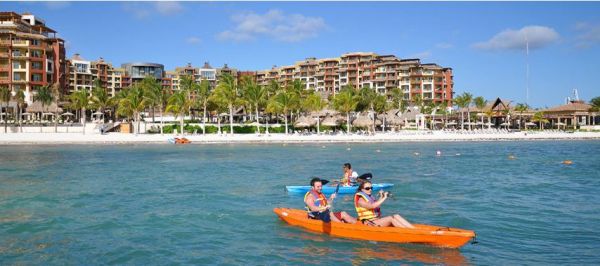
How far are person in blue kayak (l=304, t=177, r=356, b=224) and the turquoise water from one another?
25.2 inches

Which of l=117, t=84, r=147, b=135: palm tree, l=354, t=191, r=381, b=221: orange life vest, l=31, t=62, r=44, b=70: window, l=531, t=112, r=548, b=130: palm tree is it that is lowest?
l=354, t=191, r=381, b=221: orange life vest

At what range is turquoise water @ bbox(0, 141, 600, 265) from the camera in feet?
41.0

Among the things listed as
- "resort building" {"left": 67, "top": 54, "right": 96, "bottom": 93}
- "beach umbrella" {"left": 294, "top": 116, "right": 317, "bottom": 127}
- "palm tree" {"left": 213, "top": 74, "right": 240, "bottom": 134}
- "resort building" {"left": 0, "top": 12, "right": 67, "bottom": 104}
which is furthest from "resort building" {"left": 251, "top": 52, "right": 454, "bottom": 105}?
"resort building" {"left": 67, "top": 54, "right": 96, "bottom": 93}

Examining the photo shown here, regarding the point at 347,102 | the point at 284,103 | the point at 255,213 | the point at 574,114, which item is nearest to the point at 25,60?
the point at 284,103

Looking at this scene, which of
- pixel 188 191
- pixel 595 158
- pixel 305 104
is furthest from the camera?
pixel 305 104

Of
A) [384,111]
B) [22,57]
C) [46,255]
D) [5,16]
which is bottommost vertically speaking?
[46,255]

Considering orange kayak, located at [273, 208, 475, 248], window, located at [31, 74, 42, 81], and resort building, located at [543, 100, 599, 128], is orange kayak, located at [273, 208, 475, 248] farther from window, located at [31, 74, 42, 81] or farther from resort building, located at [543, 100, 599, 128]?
window, located at [31, 74, 42, 81]

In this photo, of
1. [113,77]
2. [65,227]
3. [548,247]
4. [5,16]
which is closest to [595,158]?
[548,247]

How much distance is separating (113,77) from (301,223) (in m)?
133

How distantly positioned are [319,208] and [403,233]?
250cm

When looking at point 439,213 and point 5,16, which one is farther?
point 5,16

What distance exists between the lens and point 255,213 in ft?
58.5

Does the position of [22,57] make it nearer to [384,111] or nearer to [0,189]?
[384,111]

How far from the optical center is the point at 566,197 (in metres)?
21.5
